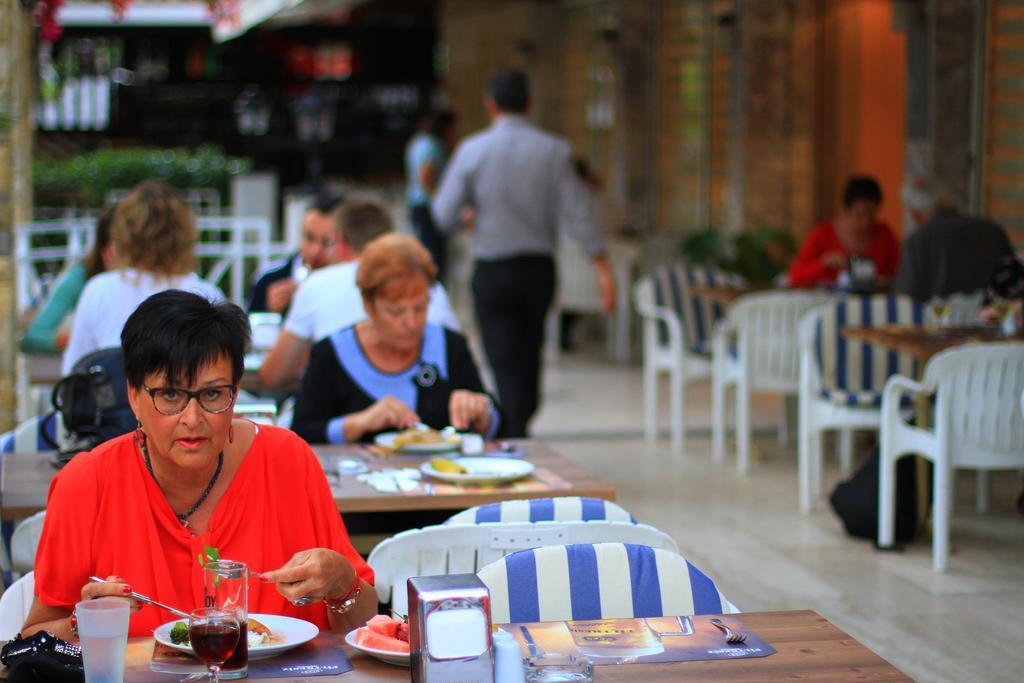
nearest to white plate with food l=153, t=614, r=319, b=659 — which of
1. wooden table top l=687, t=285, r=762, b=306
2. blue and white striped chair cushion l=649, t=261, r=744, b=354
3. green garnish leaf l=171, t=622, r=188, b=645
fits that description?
green garnish leaf l=171, t=622, r=188, b=645

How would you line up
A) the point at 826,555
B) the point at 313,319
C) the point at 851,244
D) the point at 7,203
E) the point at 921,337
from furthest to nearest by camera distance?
the point at 851,244, the point at 921,337, the point at 826,555, the point at 313,319, the point at 7,203

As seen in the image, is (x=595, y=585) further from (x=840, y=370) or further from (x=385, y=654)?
(x=840, y=370)

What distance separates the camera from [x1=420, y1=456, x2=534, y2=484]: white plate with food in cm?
391

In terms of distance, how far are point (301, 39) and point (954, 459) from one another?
62.8 ft

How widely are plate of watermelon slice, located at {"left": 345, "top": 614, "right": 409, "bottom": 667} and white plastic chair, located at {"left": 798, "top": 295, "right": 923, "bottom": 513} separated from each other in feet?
15.1

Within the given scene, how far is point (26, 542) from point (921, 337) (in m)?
4.14

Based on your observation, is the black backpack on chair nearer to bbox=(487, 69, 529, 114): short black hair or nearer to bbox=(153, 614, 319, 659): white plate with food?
bbox=(153, 614, 319, 659): white plate with food

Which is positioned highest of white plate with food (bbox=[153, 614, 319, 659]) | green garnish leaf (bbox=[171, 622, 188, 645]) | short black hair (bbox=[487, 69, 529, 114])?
short black hair (bbox=[487, 69, 529, 114])

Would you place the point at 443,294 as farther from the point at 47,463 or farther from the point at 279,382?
the point at 47,463

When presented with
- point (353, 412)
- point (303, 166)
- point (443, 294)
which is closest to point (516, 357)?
point (443, 294)

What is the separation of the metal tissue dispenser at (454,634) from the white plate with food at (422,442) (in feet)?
7.10

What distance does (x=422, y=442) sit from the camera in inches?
171

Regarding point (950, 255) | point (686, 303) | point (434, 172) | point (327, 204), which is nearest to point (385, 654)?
point (327, 204)

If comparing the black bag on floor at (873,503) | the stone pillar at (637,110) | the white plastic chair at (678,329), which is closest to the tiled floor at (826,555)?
the black bag on floor at (873,503)
